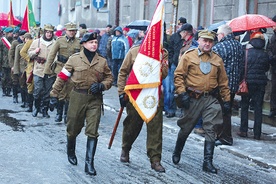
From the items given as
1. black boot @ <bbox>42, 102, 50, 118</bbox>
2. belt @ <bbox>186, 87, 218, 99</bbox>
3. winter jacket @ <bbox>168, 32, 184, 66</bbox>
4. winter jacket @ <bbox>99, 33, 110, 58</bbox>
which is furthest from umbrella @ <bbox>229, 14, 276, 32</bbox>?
winter jacket @ <bbox>99, 33, 110, 58</bbox>

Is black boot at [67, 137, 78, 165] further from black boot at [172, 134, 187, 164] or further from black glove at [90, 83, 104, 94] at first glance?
black boot at [172, 134, 187, 164]

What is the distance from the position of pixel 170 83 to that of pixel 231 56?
4.08m

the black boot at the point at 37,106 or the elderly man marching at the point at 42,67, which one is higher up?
the elderly man marching at the point at 42,67

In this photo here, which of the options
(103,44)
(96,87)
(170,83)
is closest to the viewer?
(96,87)

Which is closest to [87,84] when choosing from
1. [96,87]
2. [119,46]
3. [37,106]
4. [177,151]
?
[96,87]

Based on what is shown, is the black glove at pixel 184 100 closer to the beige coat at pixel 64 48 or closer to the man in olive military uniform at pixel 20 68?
the beige coat at pixel 64 48

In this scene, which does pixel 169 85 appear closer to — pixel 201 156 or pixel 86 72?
pixel 201 156

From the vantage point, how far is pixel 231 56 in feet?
33.2

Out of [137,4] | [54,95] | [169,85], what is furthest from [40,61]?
[137,4]

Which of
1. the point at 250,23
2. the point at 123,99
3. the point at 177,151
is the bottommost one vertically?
the point at 177,151

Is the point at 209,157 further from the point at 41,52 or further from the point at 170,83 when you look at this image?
the point at 41,52

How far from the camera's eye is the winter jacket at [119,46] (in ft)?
64.9

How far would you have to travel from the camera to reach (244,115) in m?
11.4

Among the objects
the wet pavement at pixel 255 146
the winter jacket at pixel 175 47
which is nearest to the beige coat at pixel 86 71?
the wet pavement at pixel 255 146
